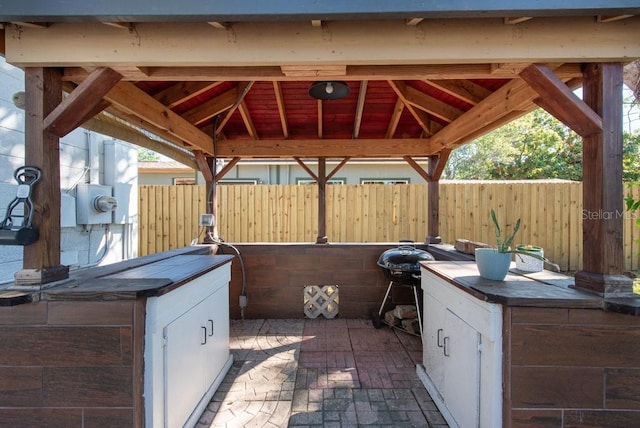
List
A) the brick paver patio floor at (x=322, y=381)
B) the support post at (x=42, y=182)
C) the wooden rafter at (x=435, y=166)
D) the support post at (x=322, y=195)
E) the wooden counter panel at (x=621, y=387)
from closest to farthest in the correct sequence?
the wooden counter panel at (x=621, y=387), the support post at (x=42, y=182), the brick paver patio floor at (x=322, y=381), the wooden rafter at (x=435, y=166), the support post at (x=322, y=195)

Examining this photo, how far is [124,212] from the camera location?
4957mm

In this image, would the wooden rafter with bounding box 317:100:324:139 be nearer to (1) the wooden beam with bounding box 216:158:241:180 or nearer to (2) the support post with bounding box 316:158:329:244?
(2) the support post with bounding box 316:158:329:244

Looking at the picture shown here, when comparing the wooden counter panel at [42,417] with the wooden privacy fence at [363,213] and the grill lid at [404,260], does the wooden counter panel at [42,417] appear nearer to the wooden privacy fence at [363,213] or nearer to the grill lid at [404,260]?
the grill lid at [404,260]

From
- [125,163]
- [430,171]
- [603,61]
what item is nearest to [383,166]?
[430,171]

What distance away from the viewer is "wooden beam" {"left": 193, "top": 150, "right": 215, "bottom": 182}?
4320mm

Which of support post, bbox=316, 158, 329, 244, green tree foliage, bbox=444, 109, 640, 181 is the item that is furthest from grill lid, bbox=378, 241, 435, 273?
green tree foliage, bbox=444, 109, 640, 181

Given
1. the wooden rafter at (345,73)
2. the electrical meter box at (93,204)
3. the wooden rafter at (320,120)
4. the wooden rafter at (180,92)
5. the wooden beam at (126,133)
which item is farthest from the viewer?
the electrical meter box at (93,204)

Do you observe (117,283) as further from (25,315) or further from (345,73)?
(345,73)

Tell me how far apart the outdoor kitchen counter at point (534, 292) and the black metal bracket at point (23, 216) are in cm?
247

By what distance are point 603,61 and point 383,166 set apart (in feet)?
23.4

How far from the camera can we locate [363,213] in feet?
20.2

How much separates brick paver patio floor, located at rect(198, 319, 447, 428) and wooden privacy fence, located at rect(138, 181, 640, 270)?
255 cm

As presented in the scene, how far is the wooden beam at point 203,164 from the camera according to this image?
4.32m

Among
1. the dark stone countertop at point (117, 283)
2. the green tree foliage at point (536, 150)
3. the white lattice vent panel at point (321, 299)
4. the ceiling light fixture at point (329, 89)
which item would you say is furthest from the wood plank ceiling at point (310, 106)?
the green tree foliage at point (536, 150)
